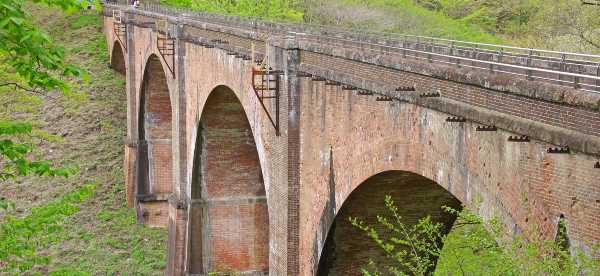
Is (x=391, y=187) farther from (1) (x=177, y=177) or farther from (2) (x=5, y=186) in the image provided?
(2) (x=5, y=186)

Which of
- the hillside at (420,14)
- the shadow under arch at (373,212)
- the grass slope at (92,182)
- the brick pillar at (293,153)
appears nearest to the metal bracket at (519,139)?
the shadow under arch at (373,212)

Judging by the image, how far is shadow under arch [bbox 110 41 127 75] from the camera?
38228 mm

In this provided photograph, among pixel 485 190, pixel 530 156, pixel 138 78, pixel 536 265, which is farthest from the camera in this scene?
pixel 138 78

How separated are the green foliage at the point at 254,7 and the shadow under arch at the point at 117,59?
820 cm

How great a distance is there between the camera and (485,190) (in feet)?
24.1

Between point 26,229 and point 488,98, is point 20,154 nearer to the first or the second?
point 26,229

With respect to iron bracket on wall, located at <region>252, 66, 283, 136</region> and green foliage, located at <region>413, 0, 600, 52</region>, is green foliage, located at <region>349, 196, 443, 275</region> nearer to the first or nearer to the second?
iron bracket on wall, located at <region>252, 66, 283, 136</region>

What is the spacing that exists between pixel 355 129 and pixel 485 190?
327 cm

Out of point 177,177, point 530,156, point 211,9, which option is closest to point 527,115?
point 530,156

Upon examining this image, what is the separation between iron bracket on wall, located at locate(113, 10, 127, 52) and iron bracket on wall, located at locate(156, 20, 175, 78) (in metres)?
9.52

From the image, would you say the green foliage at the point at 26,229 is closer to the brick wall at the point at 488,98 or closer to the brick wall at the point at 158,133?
the brick wall at the point at 488,98

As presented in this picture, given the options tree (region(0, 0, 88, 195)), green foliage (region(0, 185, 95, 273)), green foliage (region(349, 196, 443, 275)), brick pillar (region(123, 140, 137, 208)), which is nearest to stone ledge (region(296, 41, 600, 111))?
green foliage (region(349, 196, 443, 275))

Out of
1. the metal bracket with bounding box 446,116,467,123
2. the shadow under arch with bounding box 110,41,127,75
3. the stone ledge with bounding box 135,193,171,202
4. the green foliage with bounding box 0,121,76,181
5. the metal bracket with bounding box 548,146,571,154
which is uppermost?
the metal bracket with bounding box 548,146,571,154

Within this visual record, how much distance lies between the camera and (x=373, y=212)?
11.4 metres
